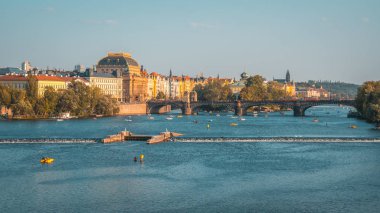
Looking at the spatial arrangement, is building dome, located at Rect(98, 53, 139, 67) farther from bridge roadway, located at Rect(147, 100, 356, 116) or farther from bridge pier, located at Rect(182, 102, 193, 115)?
bridge pier, located at Rect(182, 102, 193, 115)

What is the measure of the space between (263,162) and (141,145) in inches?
728

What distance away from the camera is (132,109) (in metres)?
155

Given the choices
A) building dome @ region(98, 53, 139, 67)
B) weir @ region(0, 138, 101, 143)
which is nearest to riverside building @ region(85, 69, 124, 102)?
building dome @ region(98, 53, 139, 67)

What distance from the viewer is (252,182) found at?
161 feet

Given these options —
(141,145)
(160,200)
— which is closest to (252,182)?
→ (160,200)

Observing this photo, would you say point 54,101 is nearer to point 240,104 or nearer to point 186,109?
point 186,109

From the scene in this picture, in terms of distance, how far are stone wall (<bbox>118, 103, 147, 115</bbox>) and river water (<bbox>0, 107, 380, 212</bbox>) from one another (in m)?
75.2

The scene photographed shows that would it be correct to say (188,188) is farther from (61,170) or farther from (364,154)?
(364,154)

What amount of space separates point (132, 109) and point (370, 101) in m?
60.1

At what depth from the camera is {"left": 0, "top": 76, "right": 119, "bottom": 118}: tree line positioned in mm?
119812

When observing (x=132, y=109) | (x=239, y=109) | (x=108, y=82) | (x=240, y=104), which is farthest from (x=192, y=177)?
(x=108, y=82)

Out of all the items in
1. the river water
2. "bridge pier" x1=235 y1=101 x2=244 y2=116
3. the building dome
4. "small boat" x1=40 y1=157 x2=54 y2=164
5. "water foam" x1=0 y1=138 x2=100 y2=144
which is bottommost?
the river water

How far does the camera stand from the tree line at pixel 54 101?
11981 cm

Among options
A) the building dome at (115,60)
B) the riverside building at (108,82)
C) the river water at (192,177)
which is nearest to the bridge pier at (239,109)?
the riverside building at (108,82)
